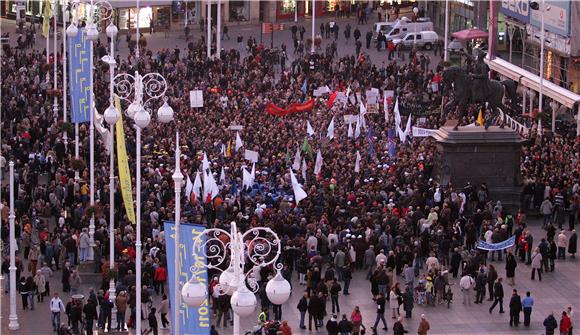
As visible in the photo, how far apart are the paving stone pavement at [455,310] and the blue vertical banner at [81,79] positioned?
5456 mm

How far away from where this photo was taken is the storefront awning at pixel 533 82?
8176 cm

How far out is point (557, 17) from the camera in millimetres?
86500

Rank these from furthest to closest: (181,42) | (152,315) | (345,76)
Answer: (181,42) < (345,76) < (152,315)

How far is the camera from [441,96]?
274 ft

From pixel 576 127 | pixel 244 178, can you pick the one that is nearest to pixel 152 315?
pixel 244 178

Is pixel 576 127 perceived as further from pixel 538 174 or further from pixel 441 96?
pixel 538 174

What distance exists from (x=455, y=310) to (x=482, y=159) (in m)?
12.9

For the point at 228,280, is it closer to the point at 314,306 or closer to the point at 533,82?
the point at 314,306

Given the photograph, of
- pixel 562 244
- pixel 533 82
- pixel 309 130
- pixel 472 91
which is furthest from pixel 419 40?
pixel 562 244

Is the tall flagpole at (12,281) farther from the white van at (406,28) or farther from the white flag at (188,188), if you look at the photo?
the white van at (406,28)

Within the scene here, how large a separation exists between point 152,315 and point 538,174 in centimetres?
2129

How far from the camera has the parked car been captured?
99438 millimetres

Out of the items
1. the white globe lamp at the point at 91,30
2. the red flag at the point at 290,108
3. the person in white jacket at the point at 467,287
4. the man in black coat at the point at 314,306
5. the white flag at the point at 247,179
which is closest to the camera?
the man in black coat at the point at 314,306

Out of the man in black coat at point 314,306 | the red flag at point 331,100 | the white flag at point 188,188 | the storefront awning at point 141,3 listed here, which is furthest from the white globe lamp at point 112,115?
the storefront awning at point 141,3
